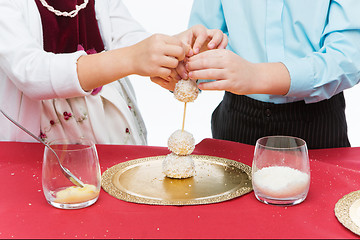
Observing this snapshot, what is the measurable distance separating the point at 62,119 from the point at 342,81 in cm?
76

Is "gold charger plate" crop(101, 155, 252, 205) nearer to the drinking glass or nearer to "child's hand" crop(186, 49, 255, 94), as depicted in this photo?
the drinking glass

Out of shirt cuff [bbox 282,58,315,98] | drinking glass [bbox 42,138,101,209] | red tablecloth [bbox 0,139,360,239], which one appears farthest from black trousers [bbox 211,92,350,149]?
drinking glass [bbox 42,138,101,209]

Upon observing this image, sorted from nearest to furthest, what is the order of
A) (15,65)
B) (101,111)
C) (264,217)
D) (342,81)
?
(264,217), (15,65), (342,81), (101,111)

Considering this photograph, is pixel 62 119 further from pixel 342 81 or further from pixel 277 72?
pixel 342 81

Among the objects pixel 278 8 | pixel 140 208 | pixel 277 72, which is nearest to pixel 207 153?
pixel 277 72

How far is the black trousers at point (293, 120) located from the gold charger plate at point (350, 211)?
542 mm

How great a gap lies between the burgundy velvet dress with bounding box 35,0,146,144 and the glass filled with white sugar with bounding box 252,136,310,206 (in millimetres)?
619

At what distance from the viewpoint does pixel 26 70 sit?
1128 millimetres

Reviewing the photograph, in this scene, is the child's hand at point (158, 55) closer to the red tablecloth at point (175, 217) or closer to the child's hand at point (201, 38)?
the child's hand at point (201, 38)

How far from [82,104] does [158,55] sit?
1.31ft

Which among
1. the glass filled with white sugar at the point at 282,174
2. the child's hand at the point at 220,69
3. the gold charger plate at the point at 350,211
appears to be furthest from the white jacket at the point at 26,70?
the gold charger plate at the point at 350,211

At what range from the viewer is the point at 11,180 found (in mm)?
974

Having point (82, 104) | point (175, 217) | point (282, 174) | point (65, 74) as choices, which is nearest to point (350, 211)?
point (282, 174)

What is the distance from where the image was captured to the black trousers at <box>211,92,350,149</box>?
1411mm
